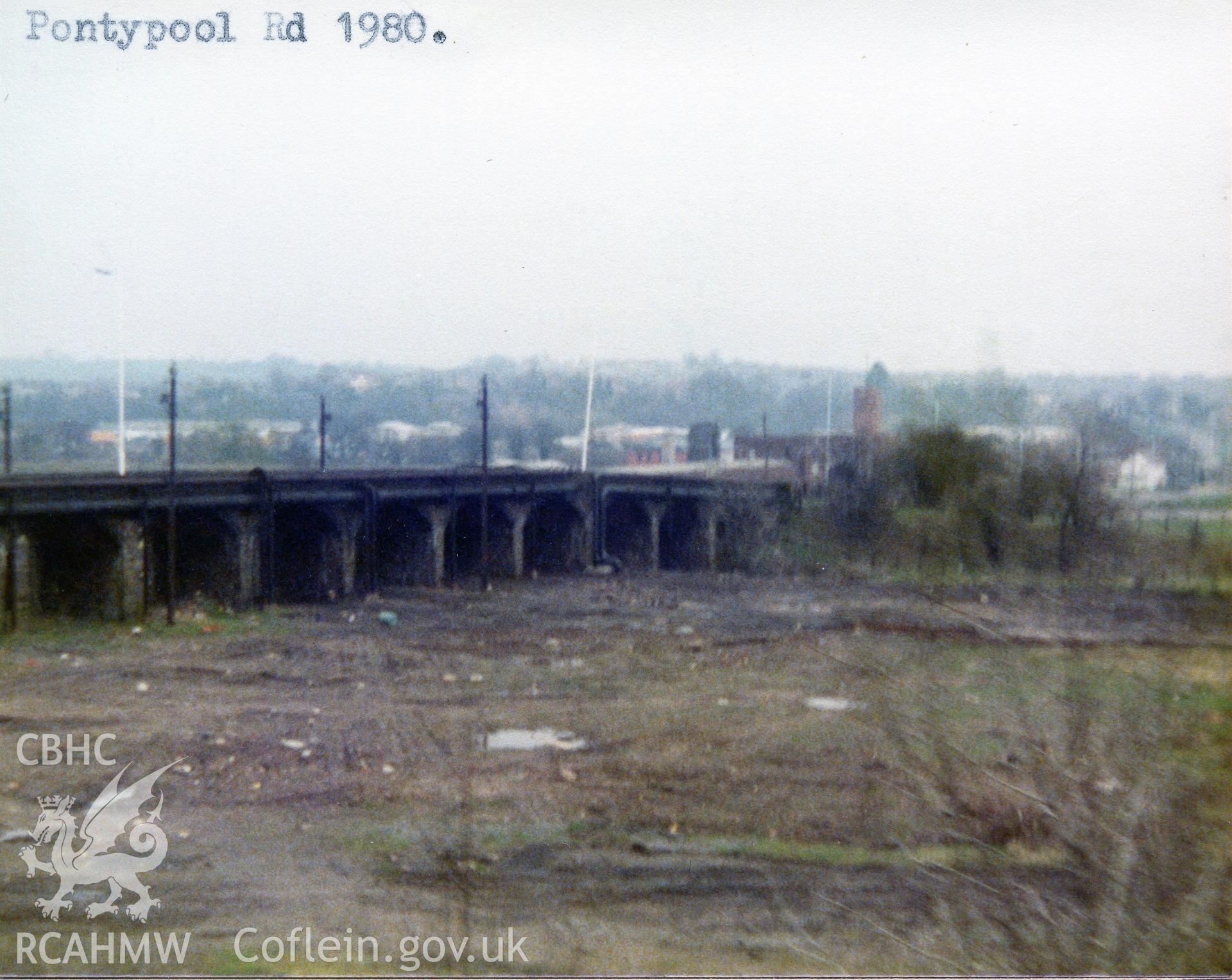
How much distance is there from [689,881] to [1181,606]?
10.9 feet

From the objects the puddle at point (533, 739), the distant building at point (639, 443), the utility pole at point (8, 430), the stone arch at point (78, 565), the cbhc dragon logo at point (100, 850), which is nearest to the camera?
the cbhc dragon logo at point (100, 850)

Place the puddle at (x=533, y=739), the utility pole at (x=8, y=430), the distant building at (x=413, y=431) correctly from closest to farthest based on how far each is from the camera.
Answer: the puddle at (x=533, y=739) → the utility pole at (x=8, y=430) → the distant building at (x=413, y=431)

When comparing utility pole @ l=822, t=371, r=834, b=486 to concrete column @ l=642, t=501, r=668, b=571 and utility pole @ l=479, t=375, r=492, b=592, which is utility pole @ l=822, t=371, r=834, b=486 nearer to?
concrete column @ l=642, t=501, r=668, b=571

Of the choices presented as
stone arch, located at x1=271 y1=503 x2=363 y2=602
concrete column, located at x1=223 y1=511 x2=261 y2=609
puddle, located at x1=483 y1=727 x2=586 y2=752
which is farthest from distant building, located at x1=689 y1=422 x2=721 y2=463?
concrete column, located at x1=223 y1=511 x2=261 y2=609

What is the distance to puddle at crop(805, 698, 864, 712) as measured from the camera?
684 centimetres

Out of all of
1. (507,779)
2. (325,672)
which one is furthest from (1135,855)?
(325,672)

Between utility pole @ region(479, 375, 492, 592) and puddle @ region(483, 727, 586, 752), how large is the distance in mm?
1713

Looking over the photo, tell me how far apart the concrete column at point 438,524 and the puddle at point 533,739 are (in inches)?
97.3

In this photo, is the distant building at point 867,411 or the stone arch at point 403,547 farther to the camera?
the stone arch at point 403,547

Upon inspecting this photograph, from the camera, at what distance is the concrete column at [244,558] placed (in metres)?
10.5

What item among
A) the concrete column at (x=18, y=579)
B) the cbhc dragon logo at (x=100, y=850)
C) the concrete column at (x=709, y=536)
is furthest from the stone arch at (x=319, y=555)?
the cbhc dragon logo at (x=100, y=850)

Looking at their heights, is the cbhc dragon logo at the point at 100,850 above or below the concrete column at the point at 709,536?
below

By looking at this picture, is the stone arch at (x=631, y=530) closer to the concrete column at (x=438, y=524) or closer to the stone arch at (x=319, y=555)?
the concrete column at (x=438, y=524)

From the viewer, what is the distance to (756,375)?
718 centimetres
